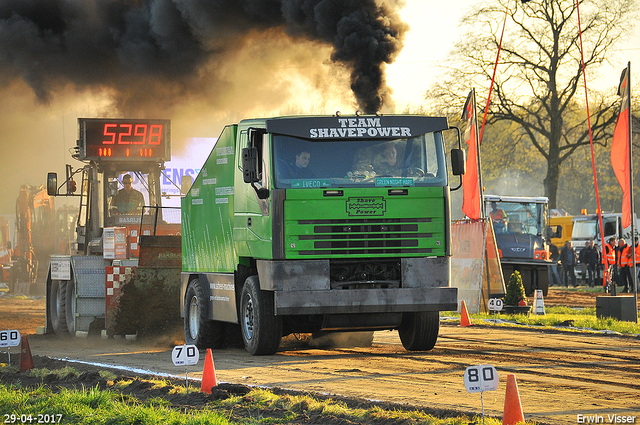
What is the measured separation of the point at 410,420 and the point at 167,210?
11.1 m

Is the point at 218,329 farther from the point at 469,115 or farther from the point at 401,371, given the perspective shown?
the point at 469,115

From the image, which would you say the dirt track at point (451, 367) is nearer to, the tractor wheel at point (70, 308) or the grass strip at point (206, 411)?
the grass strip at point (206, 411)

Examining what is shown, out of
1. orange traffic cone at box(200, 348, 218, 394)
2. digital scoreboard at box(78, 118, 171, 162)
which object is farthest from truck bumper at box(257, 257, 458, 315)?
digital scoreboard at box(78, 118, 171, 162)

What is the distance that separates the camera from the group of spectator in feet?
92.3

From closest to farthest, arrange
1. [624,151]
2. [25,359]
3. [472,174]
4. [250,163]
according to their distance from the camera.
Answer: [25,359]
[250,163]
[624,151]
[472,174]

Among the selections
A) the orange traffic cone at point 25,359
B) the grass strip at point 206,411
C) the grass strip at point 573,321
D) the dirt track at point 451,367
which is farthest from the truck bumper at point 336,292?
the grass strip at point 573,321

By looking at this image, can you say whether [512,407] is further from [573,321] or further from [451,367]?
[573,321]

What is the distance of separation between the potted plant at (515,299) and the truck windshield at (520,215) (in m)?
7.35

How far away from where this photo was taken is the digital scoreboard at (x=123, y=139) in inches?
693

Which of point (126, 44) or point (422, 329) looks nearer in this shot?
point (422, 329)

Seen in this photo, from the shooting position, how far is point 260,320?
1166cm

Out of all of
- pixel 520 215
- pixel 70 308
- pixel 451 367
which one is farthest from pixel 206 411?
pixel 520 215

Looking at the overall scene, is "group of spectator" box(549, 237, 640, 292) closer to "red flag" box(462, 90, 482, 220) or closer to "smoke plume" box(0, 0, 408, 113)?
"red flag" box(462, 90, 482, 220)

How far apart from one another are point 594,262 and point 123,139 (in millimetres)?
20273
